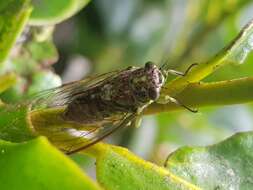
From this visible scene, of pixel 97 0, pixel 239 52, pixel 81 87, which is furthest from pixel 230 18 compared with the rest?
pixel 239 52

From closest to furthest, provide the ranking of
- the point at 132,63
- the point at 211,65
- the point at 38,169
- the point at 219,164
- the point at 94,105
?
the point at 38,169 → the point at 211,65 → the point at 219,164 → the point at 94,105 → the point at 132,63

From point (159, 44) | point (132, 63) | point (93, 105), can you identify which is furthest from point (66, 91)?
point (159, 44)

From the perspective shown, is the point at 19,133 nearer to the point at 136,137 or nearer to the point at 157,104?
the point at 157,104

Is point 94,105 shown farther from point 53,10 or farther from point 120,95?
point 53,10

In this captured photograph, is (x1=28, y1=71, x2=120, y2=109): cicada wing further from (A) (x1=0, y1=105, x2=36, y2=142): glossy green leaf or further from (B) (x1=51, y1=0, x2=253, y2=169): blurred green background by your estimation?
(B) (x1=51, y1=0, x2=253, y2=169): blurred green background

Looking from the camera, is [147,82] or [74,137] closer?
[74,137]

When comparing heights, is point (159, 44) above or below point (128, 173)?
below

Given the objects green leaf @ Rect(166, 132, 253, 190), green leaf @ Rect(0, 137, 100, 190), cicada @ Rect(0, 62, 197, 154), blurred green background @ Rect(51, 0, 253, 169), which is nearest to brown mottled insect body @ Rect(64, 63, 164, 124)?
cicada @ Rect(0, 62, 197, 154)
